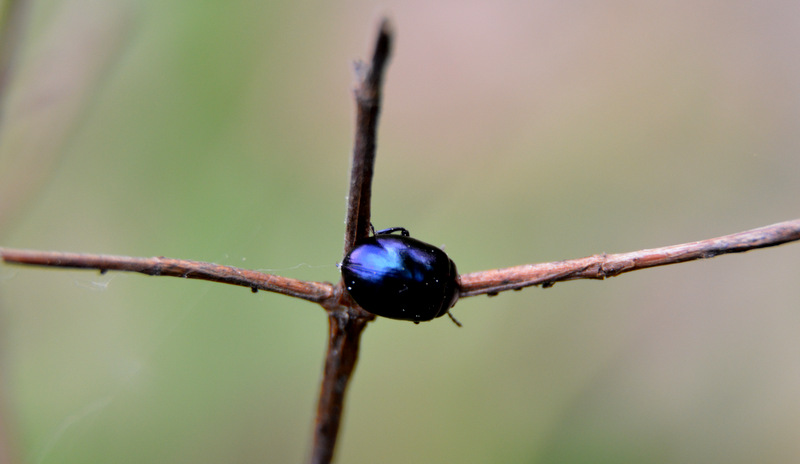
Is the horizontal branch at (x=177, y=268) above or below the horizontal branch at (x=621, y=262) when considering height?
below

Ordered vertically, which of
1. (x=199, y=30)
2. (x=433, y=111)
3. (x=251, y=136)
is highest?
(x=199, y=30)

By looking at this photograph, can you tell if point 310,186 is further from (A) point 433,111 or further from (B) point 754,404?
(B) point 754,404

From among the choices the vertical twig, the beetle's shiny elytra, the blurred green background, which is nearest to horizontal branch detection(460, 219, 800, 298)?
the beetle's shiny elytra

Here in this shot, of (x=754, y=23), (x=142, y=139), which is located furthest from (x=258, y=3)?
(x=754, y=23)

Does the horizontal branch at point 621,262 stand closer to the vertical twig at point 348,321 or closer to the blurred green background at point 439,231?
the vertical twig at point 348,321

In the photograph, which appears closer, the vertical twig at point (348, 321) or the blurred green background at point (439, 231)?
the vertical twig at point (348, 321)

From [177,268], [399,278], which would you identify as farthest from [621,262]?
[177,268]

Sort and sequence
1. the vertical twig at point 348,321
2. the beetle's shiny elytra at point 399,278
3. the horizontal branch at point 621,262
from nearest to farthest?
the vertical twig at point 348,321 → the horizontal branch at point 621,262 → the beetle's shiny elytra at point 399,278

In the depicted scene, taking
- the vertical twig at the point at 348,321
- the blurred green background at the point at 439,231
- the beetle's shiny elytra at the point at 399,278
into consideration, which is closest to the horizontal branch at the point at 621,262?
the beetle's shiny elytra at the point at 399,278
